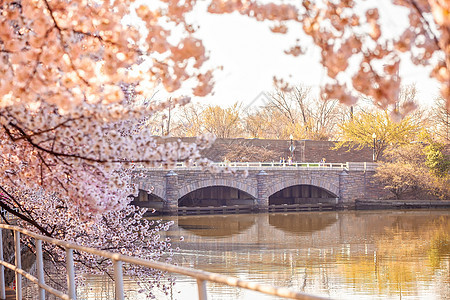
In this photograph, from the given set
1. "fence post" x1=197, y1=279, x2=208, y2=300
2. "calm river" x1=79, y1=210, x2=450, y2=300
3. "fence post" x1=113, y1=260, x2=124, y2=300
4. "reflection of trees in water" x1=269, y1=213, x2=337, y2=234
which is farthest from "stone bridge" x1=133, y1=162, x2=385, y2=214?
"fence post" x1=197, y1=279, x2=208, y2=300

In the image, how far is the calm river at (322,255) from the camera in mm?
13172

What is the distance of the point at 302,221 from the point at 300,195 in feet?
40.5

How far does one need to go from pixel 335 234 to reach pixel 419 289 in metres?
10.4

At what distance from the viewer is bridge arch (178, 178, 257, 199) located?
3462 centimetres

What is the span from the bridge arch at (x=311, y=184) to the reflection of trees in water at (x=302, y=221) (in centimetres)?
363

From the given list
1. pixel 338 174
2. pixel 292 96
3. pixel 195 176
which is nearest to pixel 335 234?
pixel 195 176

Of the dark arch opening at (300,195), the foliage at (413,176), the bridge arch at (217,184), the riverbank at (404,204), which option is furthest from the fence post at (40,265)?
the dark arch opening at (300,195)

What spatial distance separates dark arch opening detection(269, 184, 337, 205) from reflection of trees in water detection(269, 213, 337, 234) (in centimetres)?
750

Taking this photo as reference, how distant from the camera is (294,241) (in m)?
21.6

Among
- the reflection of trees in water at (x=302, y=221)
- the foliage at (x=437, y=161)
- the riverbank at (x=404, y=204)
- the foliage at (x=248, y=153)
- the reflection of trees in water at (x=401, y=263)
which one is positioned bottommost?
the reflection of trees in water at (x=401, y=263)

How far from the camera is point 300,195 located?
1644 inches

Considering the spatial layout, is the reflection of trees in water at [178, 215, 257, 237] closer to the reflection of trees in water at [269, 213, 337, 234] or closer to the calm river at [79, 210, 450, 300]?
the calm river at [79, 210, 450, 300]

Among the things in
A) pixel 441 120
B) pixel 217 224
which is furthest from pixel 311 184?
pixel 217 224

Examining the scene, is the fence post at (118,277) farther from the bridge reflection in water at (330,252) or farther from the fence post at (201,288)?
the bridge reflection in water at (330,252)
